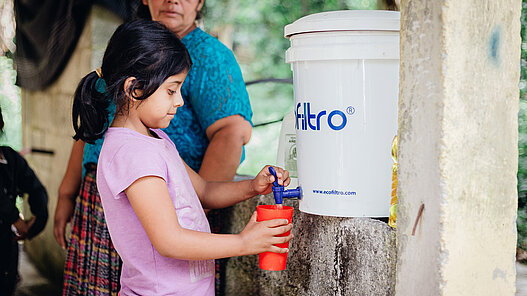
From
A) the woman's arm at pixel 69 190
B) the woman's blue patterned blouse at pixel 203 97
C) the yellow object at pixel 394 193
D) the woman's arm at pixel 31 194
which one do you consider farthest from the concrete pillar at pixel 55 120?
the yellow object at pixel 394 193

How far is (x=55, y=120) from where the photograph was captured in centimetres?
441

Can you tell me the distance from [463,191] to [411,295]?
29 centimetres

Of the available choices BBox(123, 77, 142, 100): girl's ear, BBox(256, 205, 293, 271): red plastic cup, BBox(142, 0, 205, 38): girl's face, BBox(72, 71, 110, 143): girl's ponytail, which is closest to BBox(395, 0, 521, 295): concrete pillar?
BBox(256, 205, 293, 271): red plastic cup

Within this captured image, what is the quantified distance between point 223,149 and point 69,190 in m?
0.96

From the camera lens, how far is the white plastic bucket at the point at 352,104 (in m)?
1.53

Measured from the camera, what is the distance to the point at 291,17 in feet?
18.9

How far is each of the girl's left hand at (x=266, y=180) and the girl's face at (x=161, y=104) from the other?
0.34 metres

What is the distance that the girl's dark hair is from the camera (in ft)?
5.37

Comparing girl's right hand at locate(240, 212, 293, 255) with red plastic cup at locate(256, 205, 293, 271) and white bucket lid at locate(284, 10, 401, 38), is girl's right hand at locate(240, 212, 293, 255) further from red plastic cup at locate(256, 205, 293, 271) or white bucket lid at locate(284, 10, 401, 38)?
white bucket lid at locate(284, 10, 401, 38)

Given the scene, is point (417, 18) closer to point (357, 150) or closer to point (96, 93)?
point (357, 150)

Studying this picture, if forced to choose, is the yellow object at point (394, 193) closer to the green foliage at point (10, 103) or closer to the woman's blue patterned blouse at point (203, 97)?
the woman's blue patterned blouse at point (203, 97)

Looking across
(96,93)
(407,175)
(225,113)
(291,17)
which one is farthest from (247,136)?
(291,17)

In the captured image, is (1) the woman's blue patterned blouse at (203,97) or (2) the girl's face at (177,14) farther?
(2) the girl's face at (177,14)

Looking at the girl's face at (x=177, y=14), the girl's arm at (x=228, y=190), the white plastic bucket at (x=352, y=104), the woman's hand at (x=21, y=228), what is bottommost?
the woman's hand at (x=21, y=228)
